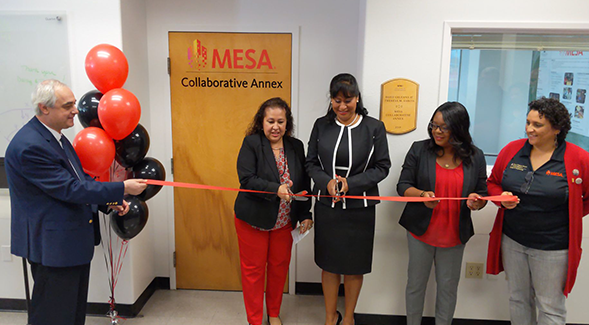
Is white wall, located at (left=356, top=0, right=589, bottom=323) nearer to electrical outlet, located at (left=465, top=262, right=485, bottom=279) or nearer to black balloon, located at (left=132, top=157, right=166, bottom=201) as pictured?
electrical outlet, located at (left=465, top=262, right=485, bottom=279)

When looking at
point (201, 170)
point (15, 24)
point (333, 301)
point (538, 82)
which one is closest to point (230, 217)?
point (201, 170)

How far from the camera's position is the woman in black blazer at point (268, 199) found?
95.4 inches

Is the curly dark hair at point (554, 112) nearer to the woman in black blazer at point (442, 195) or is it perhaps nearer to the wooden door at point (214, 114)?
the woman in black blazer at point (442, 195)

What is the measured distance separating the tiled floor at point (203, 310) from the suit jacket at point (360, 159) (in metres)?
1.09

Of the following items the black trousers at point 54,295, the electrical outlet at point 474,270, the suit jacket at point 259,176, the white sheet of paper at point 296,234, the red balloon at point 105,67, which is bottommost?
the electrical outlet at point 474,270

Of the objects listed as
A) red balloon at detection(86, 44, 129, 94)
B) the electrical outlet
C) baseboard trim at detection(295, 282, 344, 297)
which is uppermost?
red balloon at detection(86, 44, 129, 94)

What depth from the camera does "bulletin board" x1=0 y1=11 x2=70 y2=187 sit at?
8.64 feet

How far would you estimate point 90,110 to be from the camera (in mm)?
2264

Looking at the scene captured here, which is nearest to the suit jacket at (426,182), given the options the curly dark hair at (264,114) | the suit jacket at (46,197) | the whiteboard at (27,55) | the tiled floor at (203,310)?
the curly dark hair at (264,114)

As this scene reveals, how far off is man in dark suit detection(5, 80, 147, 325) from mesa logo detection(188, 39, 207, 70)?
1.22m

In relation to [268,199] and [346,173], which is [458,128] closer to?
[346,173]

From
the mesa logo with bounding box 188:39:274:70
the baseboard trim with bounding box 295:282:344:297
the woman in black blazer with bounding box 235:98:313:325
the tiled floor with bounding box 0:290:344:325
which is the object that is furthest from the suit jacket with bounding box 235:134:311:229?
the baseboard trim with bounding box 295:282:344:297

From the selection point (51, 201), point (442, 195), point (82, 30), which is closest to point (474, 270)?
point (442, 195)

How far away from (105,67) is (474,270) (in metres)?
2.66
